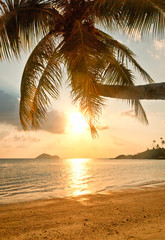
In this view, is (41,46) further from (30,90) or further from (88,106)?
(88,106)

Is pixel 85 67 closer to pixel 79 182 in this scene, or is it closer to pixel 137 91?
pixel 137 91

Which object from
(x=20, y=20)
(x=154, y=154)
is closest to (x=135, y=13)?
(x=20, y=20)

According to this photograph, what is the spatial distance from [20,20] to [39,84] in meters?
1.92

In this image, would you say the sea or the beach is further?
the sea

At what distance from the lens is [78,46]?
4.29m

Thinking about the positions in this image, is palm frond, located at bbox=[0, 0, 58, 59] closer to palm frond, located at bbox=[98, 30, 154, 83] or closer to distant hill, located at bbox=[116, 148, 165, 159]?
palm frond, located at bbox=[98, 30, 154, 83]

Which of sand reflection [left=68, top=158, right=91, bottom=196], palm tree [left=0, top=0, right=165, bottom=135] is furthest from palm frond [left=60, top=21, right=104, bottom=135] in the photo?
sand reflection [left=68, top=158, right=91, bottom=196]

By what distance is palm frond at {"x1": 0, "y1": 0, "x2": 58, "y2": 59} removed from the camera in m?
5.18

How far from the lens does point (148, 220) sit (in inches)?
166

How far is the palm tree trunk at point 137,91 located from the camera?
351 cm

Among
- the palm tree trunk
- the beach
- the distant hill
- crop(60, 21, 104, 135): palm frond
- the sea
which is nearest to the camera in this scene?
the beach

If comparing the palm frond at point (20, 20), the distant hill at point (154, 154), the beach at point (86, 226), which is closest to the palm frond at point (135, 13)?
the palm frond at point (20, 20)

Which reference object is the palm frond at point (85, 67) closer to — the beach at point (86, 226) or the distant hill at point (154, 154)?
the beach at point (86, 226)

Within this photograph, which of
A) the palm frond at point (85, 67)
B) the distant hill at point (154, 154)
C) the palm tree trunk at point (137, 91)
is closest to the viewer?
the palm tree trunk at point (137, 91)
